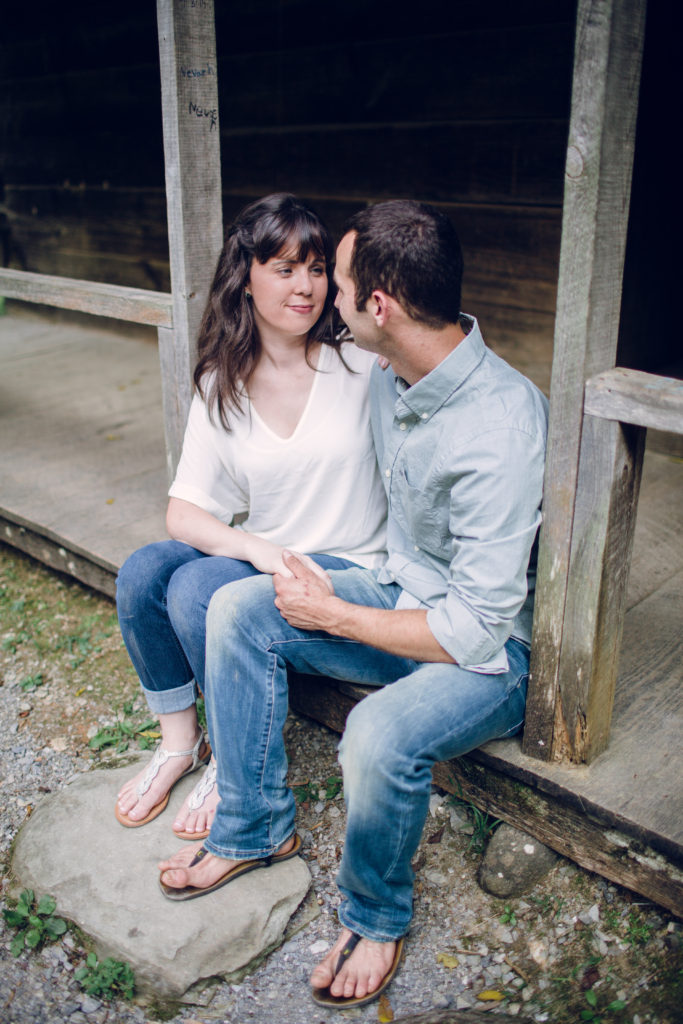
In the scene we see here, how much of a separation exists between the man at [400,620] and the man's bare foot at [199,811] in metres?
0.12

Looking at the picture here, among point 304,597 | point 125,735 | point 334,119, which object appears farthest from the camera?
point 334,119

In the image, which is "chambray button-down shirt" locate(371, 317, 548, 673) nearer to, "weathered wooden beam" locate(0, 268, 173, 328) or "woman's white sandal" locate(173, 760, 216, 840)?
"woman's white sandal" locate(173, 760, 216, 840)

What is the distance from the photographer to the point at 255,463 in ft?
7.46

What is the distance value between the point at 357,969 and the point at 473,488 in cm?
108

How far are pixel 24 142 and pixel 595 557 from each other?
5972 mm

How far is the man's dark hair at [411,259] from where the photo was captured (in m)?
1.81

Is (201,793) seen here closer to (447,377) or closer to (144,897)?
(144,897)

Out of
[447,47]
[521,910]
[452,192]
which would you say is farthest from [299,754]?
[447,47]

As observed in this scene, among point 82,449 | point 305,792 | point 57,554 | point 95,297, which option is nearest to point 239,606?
point 305,792

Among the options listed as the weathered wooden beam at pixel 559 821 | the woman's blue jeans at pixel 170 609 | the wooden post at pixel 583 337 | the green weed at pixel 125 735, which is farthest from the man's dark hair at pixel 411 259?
the green weed at pixel 125 735

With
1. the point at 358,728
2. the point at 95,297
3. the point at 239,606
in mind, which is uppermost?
the point at 95,297

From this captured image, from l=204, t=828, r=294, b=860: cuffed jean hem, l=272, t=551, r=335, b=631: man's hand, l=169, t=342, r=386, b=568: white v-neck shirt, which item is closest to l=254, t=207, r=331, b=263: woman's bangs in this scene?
l=169, t=342, r=386, b=568: white v-neck shirt

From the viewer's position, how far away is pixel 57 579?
3.59 metres

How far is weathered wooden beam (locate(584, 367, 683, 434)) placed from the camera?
1.62 meters
